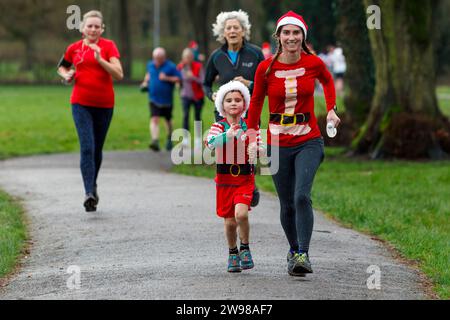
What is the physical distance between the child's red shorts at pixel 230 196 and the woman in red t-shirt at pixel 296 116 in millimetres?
242

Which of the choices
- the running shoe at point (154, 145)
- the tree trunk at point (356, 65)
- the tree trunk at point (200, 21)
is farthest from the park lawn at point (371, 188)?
the tree trunk at point (200, 21)

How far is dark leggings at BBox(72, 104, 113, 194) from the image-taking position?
1191cm

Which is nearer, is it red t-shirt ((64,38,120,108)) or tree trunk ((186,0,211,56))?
red t-shirt ((64,38,120,108))

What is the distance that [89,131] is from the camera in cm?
1191

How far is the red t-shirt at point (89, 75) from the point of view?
11.9 meters

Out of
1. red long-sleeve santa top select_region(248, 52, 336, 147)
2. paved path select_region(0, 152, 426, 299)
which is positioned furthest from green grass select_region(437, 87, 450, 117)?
red long-sleeve santa top select_region(248, 52, 336, 147)

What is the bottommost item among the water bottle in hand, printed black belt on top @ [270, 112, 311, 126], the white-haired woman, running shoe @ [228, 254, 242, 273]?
running shoe @ [228, 254, 242, 273]

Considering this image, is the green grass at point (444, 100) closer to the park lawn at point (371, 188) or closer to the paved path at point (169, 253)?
the park lawn at point (371, 188)

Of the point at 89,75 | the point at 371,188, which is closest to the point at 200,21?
the point at 371,188

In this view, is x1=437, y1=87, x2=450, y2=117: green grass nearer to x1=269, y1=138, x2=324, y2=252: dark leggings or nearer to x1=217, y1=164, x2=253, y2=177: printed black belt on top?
x1=269, y1=138, x2=324, y2=252: dark leggings

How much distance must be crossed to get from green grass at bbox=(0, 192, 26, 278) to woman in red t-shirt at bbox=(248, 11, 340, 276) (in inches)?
93.4
